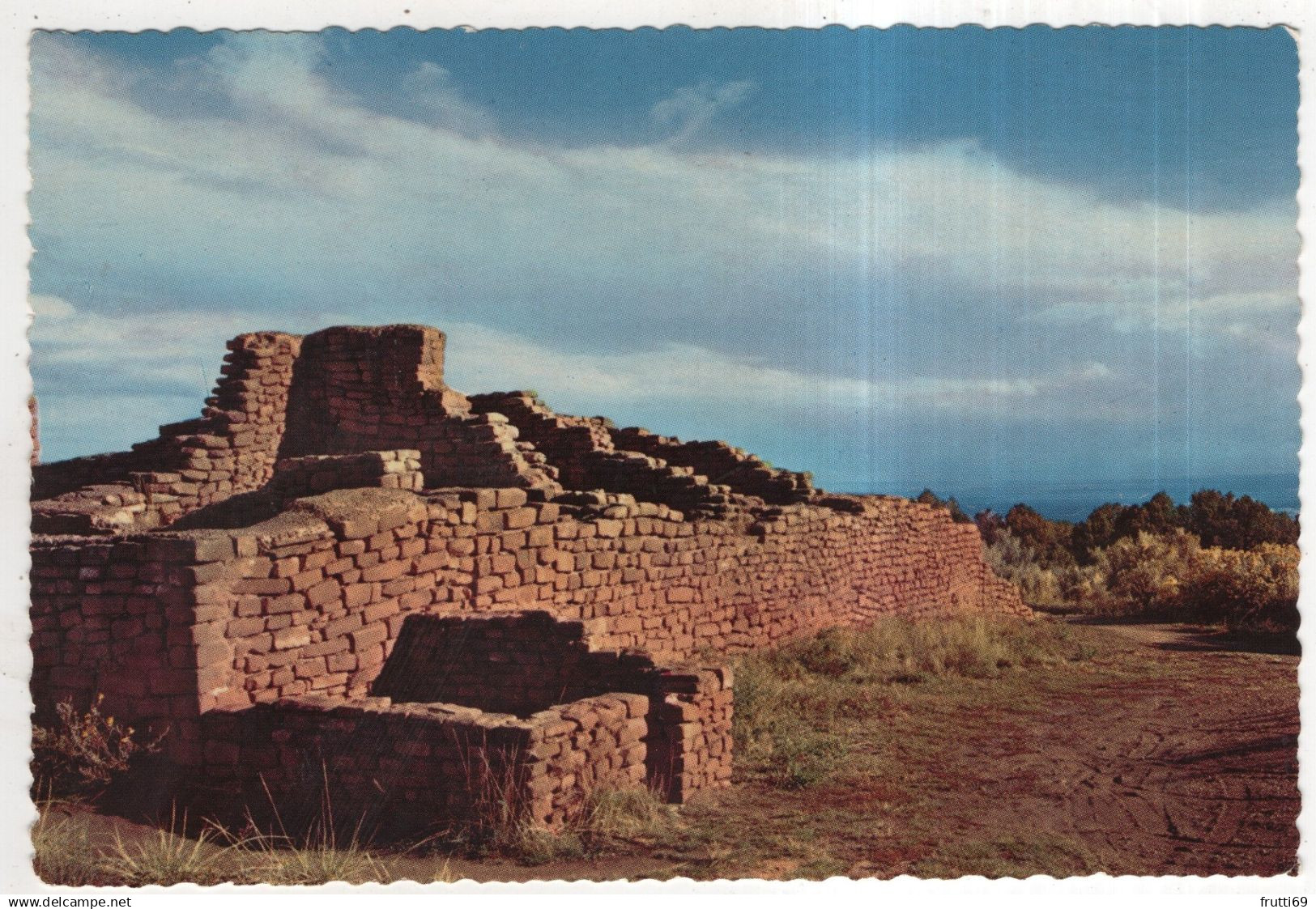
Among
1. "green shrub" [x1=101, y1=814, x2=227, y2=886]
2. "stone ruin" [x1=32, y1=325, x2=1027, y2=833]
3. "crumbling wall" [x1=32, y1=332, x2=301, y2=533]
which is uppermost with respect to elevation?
"crumbling wall" [x1=32, y1=332, x2=301, y2=533]

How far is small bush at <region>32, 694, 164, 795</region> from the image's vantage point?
6.79 metres

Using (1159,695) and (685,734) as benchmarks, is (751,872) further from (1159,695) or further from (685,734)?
(1159,695)

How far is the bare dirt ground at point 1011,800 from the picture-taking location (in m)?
5.89

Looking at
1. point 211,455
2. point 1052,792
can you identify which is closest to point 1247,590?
point 1052,792

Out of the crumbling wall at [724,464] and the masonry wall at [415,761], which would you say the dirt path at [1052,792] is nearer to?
the masonry wall at [415,761]

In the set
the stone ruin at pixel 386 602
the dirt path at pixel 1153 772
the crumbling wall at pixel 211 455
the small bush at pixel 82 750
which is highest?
the crumbling wall at pixel 211 455

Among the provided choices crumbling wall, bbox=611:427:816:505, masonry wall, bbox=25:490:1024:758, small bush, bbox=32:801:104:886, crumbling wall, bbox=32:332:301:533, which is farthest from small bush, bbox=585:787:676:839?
Result: crumbling wall, bbox=611:427:816:505

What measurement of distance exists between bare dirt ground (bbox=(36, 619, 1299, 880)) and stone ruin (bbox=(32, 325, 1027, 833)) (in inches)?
24.8

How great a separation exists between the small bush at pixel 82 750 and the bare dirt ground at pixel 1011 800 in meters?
0.56

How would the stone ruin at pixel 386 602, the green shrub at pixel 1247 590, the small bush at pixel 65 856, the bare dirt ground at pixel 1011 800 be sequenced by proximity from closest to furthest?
the small bush at pixel 65 856 → the bare dirt ground at pixel 1011 800 → the stone ruin at pixel 386 602 → the green shrub at pixel 1247 590

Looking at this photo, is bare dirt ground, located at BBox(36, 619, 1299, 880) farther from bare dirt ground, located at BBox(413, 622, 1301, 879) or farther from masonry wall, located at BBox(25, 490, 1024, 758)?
masonry wall, located at BBox(25, 490, 1024, 758)

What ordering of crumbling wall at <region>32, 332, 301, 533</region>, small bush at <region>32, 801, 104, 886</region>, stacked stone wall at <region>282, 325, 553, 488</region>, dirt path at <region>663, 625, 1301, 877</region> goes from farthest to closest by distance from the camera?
1. stacked stone wall at <region>282, 325, 553, 488</region>
2. crumbling wall at <region>32, 332, 301, 533</region>
3. dirt path at <region>663, 625, 1301, 877</region>
4. small bush at <region>32, 801, 104, 886</region>

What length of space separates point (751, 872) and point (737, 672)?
4748 mm

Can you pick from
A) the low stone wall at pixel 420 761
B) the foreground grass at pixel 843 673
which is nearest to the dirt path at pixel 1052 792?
the foreground grass at pixel 843 673
